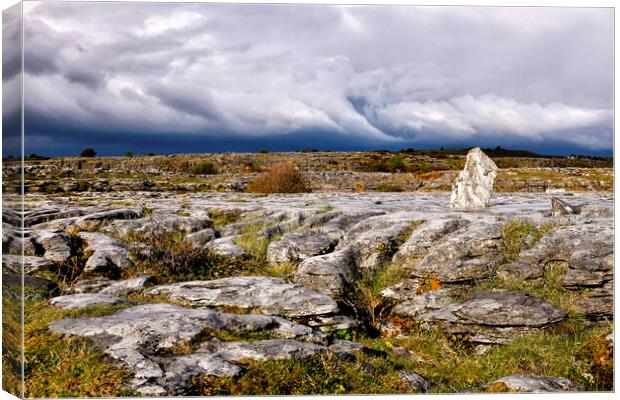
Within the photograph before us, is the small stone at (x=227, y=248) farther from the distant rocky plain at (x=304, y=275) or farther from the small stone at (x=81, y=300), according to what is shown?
the small stone at (x=81, y=300)

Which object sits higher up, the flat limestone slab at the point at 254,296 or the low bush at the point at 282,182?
the low bush at the point at 282,182

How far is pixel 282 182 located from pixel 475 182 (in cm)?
553

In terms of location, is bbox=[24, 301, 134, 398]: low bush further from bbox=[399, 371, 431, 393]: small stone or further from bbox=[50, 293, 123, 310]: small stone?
bbox=[399, 371, 431, 393]: small stone

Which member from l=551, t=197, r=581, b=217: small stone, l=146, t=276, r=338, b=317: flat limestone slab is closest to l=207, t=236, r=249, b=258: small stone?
l=146, t=276, r=338, b=317: flat limestone slab

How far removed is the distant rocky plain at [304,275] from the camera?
8109 mm

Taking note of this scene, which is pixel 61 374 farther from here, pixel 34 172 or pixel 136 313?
pixel 34 172

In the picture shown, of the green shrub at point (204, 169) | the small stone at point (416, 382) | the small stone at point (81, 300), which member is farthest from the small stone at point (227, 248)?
the green shrub at point (204, 169)

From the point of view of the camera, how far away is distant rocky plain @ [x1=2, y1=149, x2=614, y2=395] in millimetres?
8109

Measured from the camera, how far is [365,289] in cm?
1002

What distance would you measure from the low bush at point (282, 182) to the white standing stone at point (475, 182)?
4.83 metres

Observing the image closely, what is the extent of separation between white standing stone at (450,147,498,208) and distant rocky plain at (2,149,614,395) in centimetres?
27

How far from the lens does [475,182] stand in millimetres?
11820

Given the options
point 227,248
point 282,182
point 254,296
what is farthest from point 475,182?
point 282,182

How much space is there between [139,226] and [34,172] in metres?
1.96
